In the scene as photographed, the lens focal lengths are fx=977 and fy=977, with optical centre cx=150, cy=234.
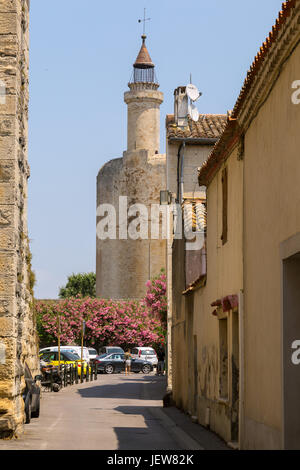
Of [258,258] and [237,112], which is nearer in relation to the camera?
[258,258]

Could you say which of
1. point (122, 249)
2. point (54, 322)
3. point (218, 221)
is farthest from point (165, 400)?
point (122, 249)

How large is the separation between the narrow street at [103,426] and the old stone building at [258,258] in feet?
3.58

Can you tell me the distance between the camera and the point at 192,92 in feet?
98.2

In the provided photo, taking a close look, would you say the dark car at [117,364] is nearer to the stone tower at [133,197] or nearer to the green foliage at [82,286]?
the stone tower at [133,197]

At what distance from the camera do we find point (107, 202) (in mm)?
81438

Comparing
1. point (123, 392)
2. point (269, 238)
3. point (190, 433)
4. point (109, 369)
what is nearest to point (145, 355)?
point (109, 369)

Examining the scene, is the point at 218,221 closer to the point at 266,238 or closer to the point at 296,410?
the point at 266,238

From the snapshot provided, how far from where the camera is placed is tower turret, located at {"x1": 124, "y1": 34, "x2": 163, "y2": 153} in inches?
3204

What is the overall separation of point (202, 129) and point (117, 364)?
31803 millimetres

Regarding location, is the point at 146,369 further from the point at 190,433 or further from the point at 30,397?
the point at 190,433

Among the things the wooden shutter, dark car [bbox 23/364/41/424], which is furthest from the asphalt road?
the wooden shutter

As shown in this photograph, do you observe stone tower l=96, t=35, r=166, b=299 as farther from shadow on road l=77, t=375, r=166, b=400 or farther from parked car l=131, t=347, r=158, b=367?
shadow on road l=77, t=375, r=166, b=400

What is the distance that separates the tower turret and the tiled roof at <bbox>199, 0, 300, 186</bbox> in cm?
6034
